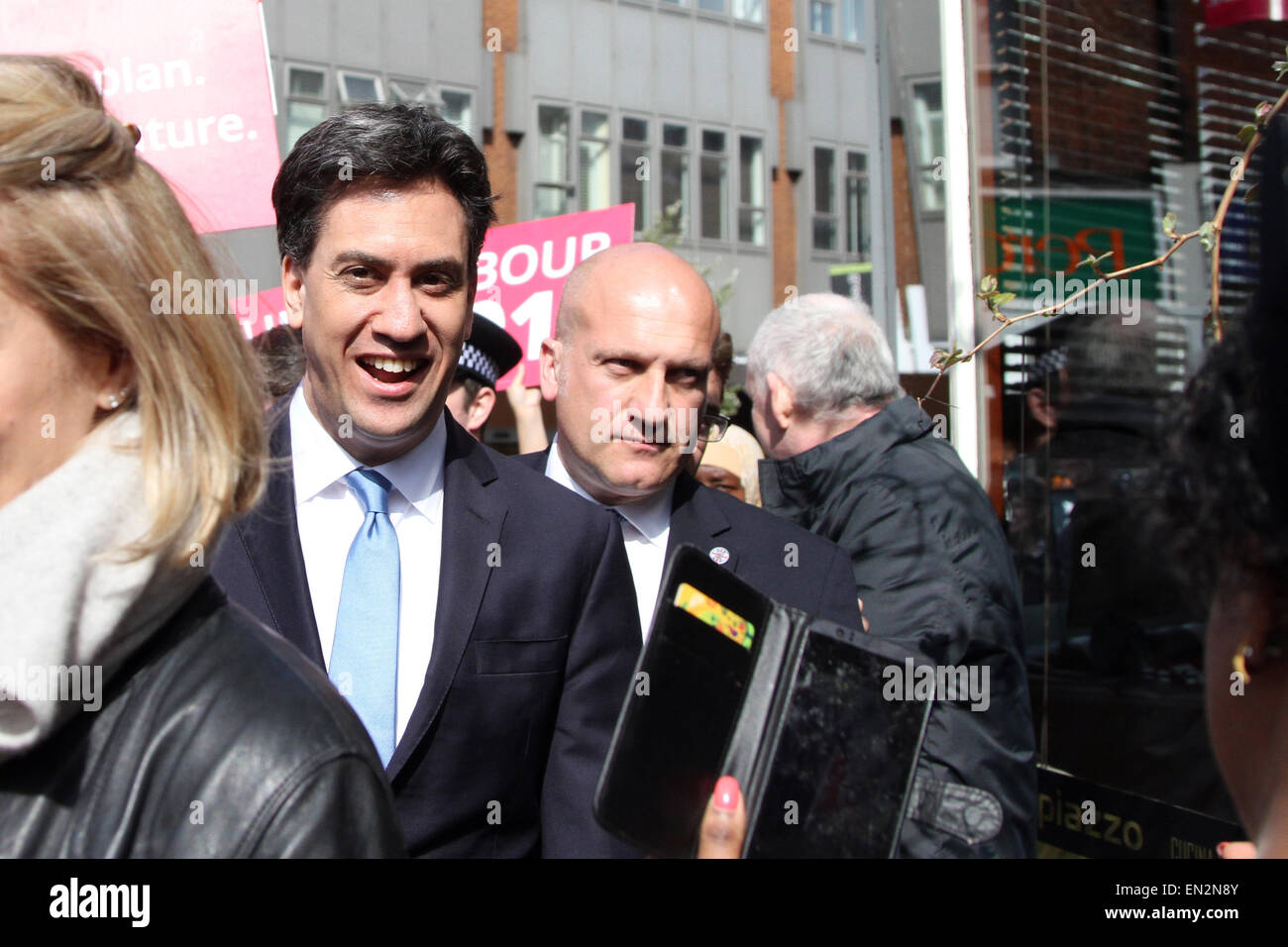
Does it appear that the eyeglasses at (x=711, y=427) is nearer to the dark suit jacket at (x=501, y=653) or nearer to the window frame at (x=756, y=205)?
the dark suit jacket at (x=501, y=653)

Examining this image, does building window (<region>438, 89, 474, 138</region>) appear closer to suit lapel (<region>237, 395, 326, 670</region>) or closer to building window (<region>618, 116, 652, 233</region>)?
building window (<region>618, 116, 652, 233</region>)

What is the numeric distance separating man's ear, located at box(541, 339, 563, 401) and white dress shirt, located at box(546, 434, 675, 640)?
0.22m

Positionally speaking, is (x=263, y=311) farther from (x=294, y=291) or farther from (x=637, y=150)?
(x=637, y=150)

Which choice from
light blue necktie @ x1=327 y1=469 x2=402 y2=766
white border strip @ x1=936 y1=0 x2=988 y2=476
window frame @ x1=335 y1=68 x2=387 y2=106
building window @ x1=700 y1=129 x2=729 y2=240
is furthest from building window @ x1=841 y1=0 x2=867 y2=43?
light blue necktie @ x1=327 y1=469 x2=402 y2=766

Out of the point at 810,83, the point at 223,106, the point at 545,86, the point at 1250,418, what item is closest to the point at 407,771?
the point at 1250,418

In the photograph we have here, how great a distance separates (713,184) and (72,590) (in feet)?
66.6

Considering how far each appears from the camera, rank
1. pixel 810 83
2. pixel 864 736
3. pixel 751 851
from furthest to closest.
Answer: pixel 810 83
pixel 864 736
pixel 751 851

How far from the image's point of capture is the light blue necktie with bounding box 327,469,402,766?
6.58ft

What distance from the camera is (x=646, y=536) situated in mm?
2727

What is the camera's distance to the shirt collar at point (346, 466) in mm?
2219

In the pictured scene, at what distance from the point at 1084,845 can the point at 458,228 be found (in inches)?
Answer: 121

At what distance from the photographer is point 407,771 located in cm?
196

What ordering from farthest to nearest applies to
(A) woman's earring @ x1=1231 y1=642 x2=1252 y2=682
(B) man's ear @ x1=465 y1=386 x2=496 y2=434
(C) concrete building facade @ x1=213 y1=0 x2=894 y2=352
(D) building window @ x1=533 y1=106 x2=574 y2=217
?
(D) building window @ x1=533 y1=106 x2=574 y2=217 < (C) concrete building facade @ x1=213 y1=0 x2=894 y2=352 < (B) man's ear @ x1=465 y1=386 x2=496 y2=434 < (A) woman's earring @ x1=1231 y1=642 x2=1252 y2=682
